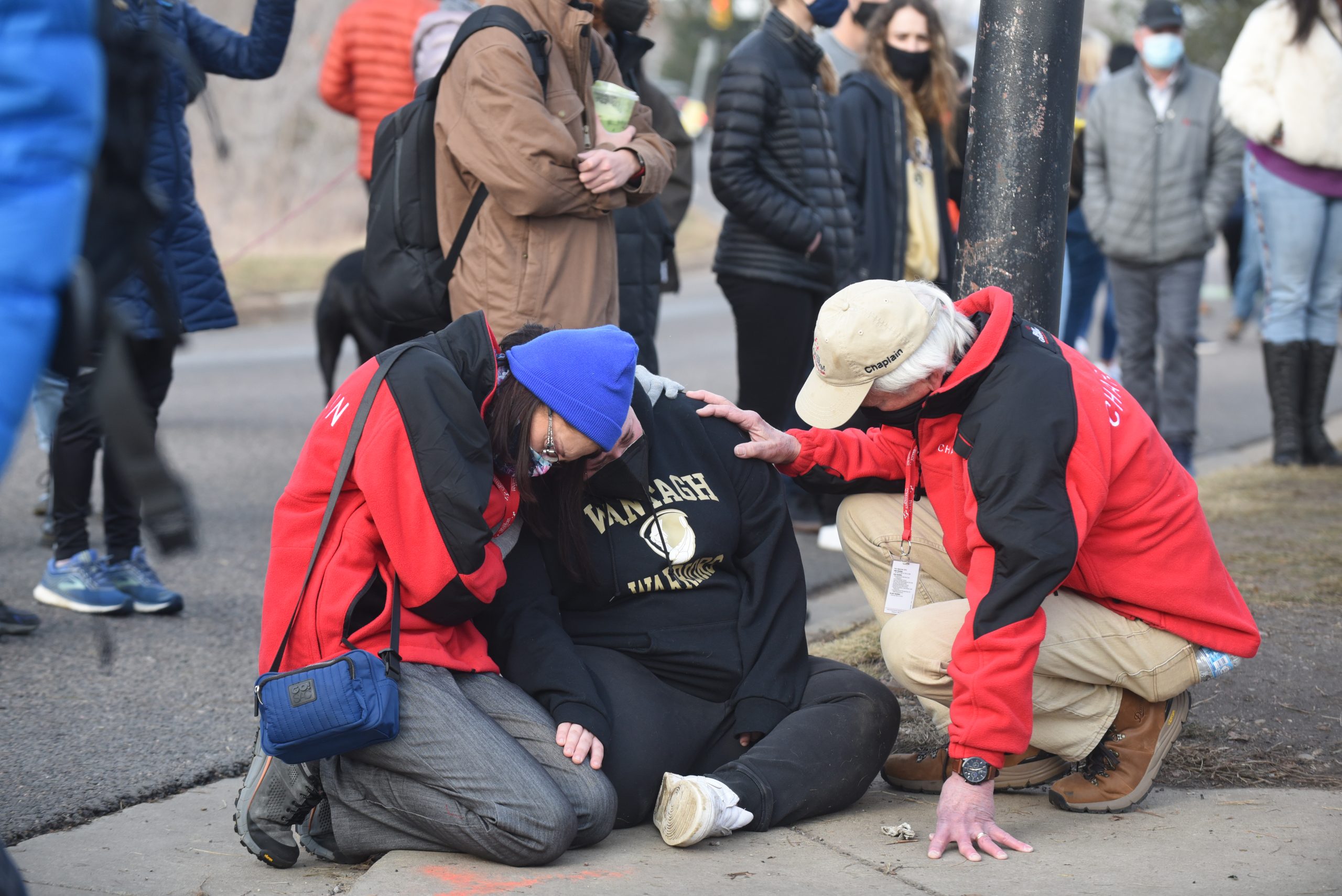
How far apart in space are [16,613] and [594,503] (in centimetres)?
200

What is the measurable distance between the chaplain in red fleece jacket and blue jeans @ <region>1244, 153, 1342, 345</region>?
3.69 m

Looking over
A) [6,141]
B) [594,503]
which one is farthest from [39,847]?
[6,141]

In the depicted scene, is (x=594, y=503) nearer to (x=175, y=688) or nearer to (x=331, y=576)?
(x=331, y=576)

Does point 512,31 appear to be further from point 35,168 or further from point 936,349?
point 35,168

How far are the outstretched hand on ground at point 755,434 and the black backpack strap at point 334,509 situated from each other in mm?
860

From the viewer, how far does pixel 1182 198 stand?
6551 millimetres

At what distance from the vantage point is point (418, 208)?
160 inches

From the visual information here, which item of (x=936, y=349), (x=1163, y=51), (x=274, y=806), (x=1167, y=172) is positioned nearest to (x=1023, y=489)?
(x=936, y=349)

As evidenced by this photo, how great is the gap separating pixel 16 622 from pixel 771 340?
8.84 feet

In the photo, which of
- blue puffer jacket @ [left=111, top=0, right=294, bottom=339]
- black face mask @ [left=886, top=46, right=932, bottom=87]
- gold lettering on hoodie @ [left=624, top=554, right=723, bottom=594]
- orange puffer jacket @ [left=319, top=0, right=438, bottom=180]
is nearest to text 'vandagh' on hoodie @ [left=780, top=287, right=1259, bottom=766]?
gold lettering on hoodie @ [left=624, top=554, right=723, bottom=594]

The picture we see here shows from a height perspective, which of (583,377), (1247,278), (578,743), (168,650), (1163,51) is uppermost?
(1163,51)

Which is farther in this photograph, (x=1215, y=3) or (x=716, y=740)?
(x=1215, y=3)

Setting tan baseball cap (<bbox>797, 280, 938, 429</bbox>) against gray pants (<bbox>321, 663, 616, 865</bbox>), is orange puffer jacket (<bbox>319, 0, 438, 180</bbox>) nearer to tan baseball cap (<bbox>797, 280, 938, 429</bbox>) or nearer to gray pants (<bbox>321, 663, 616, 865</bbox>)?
tan baseball cap (<bbox>797, 280, 938, 429</bbox>)

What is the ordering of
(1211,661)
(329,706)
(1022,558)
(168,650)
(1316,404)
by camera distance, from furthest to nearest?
1. (1316,404)
2. (168,650)
3. (1211,661)
4. (1022,558)
5. (329,706)
